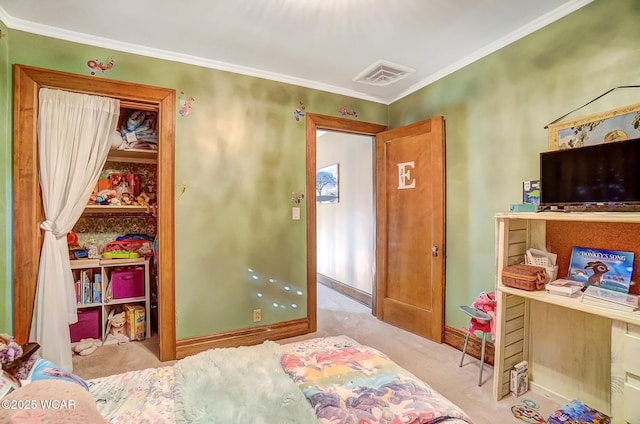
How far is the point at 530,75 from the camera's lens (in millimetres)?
2137

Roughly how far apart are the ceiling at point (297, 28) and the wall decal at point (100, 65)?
0.12 m

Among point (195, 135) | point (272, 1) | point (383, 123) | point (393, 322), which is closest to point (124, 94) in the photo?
point (195, 135)

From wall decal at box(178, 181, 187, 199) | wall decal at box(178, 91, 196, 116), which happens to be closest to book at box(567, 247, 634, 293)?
wall decal at box(178, 181, 187, 199)

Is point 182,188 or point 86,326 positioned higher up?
point 182,188

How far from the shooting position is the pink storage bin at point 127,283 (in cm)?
291

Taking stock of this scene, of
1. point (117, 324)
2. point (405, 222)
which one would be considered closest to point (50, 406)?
point (117, 324)

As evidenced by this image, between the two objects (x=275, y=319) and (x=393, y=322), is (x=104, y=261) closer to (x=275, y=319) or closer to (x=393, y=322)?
(x=275, y=319)

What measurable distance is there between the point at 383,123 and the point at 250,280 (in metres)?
2.33

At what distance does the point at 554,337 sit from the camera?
6.45 feet

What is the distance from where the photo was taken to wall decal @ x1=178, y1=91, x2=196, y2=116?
99.0 inches

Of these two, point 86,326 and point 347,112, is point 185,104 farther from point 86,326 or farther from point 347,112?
point 86,326

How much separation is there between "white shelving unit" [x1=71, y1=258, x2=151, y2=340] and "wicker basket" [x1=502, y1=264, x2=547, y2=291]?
3.16 m

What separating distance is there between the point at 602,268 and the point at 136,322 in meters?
3.75

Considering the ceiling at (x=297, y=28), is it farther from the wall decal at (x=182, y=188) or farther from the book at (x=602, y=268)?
the book at (x=602, y=268)
